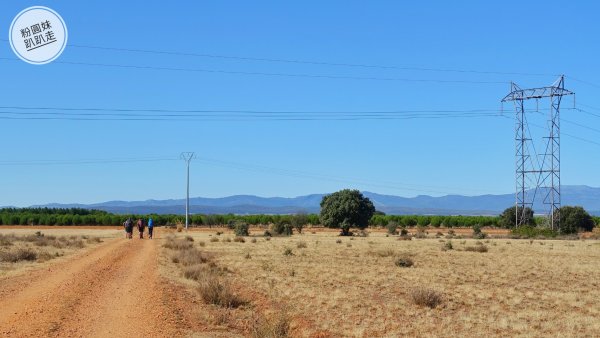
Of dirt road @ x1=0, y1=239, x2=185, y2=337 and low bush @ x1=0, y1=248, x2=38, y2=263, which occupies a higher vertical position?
low bush @ x1=0, y1=248, x2=38, y2=263

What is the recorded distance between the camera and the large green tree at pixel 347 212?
77812 mm

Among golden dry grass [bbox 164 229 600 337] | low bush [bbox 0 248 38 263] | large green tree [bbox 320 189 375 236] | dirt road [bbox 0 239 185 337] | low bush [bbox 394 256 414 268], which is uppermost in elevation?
large green tree [bbox 320 189 375 236]

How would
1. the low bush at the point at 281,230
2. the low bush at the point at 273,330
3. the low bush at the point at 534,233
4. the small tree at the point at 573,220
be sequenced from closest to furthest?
the low bush at the point at 273,330, the low bush at the point at 534,233, the low bush at the point at 281,230, the small tree at the point at 573,220

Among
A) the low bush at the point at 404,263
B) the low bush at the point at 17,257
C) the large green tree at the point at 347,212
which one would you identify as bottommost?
the low bush at the point at 404,263

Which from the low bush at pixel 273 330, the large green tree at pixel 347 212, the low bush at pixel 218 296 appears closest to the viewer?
the low bush at pixel 273 330

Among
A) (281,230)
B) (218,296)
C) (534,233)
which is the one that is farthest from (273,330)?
(281,230)

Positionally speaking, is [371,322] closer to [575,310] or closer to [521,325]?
[521,325]

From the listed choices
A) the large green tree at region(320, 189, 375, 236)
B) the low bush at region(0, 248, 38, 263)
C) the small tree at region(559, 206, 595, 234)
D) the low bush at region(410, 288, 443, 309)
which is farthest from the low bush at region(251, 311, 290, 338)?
the small tree at region(559, 206, 595, 234)

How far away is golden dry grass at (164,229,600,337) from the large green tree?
39849mm

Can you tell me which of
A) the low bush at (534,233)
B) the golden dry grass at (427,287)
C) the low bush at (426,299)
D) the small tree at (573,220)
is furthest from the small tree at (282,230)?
the low bush at (426,299)

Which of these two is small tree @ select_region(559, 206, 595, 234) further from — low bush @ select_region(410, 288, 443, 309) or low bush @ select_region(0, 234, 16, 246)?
low bush @ select_region(410, 288, 443, 309)

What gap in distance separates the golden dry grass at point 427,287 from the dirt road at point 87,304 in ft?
11.3

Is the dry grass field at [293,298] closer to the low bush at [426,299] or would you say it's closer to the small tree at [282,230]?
the low bush at [426,299]

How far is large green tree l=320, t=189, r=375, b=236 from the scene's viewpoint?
77.8 m
